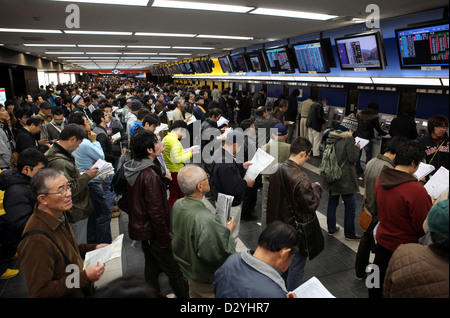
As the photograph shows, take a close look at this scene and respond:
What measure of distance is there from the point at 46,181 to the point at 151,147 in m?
1.00

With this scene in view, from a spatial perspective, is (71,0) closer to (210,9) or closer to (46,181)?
(210,9)

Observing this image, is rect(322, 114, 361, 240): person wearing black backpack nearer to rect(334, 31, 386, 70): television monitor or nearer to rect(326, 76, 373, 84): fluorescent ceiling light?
rect(334, 31, 386, 70): television monitor

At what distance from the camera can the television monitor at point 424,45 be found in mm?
3943

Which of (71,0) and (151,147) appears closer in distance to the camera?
(151,147)

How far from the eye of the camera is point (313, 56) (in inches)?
254

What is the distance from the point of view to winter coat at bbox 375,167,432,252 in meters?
2.10

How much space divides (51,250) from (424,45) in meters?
5.32

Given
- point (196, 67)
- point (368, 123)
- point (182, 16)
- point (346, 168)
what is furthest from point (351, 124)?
point (196, 67)

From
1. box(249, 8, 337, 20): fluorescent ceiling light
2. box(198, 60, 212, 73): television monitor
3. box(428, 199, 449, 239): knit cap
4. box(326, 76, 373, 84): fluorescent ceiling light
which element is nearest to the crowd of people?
box(428, 199, 449, 239): knit cap

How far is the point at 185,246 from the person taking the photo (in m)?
2.15

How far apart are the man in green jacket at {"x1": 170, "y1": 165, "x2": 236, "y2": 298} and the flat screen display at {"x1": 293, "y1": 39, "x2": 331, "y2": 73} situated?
5.13 m

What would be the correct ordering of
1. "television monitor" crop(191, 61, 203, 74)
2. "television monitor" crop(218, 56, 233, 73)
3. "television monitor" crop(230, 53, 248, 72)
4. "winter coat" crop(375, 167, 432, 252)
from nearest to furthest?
"winter coat" crop(375, 167, 432, 252)
"television monitor" crop(230, 53, 248, 72)
"television monitor" crop(218, 56, 233, 73)
"television monitor" crop(191, 61, 203, 74)

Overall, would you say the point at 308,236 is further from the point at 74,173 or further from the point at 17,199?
the point at 17,199

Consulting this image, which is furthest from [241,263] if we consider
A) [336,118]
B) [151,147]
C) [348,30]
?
[336,118]
